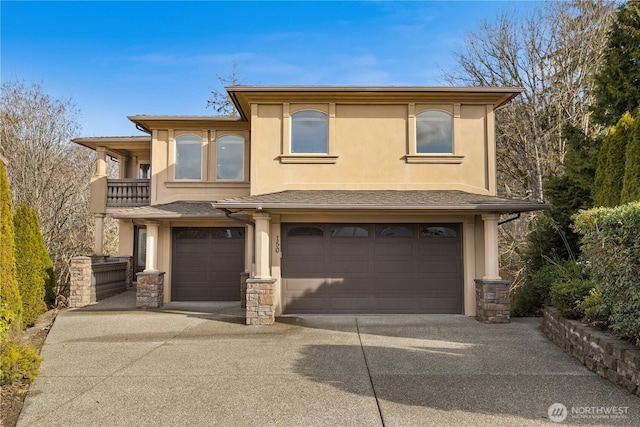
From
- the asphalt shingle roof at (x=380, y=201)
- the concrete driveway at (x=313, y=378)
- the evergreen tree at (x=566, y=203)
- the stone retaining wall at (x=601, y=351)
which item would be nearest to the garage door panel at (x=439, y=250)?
the asphalt shingle roof at (x=380, y=201)

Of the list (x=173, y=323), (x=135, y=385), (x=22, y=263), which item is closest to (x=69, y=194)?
(x=22, y=263)

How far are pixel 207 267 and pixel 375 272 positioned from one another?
5.27m

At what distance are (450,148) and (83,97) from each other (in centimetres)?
1497

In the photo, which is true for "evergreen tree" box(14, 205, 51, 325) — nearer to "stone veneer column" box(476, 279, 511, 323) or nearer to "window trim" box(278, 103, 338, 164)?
"window trim" box(278, 103, 338, 164)

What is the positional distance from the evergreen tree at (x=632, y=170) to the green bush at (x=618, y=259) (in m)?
2.40

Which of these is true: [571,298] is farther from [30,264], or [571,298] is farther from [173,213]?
[30,264]

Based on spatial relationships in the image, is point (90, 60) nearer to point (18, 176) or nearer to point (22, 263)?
point (18, 176)

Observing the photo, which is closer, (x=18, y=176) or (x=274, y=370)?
(x=274, y=370)

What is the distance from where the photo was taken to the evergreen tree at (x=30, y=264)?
32.3 feet

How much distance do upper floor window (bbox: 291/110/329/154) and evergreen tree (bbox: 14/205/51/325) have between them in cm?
671

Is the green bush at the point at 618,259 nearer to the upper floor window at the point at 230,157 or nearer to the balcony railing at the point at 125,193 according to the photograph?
the upper floor window at the point at 230,157

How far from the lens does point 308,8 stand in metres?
11.3

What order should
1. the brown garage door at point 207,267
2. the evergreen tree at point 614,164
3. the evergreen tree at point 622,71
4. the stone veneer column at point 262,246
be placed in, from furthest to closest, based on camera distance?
the brown garage door at point 207,267 < the evergreen tree at point 622,71 < the stone veneer column at point 262,246 < the evergreen tree at point 614,164

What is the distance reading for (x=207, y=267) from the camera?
12820 millimetres
